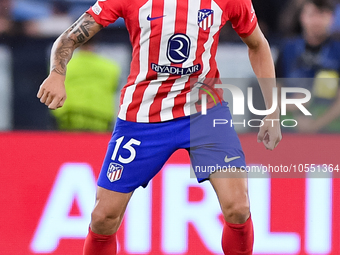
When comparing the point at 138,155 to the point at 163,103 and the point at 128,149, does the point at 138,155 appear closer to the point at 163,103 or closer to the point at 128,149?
the point at 128,149

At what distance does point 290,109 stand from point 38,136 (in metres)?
1.79

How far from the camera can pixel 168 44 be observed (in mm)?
2402

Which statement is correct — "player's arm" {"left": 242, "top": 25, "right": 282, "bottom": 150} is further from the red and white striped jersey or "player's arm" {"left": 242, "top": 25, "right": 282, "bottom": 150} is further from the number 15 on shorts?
the number 15 on shorts

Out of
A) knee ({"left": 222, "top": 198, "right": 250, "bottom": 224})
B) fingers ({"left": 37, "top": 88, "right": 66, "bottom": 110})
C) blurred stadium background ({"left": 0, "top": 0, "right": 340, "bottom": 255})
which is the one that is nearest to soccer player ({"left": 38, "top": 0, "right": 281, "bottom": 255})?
knee ({"left": 222, "top": 198, "right": 250, "bottom": 224})

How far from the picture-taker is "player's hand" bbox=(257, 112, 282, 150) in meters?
2.62

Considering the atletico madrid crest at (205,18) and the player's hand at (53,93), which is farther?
the atletico madrid crest at (205,18)

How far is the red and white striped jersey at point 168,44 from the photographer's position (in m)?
2.37

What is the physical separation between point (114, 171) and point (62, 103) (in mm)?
438

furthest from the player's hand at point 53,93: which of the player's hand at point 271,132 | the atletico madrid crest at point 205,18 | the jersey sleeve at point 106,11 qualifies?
the player's hand at point 271,132

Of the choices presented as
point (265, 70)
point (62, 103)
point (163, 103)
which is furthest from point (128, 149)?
point (265, 70)

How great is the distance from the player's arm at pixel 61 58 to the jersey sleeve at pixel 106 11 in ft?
0.09

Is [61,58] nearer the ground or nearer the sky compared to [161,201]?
nearer the sky

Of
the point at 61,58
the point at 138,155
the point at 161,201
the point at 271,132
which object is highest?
the point at 61,58

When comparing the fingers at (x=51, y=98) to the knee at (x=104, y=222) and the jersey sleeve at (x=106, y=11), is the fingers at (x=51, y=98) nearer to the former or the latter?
the jersey sleeve at (x=106, y=11)
